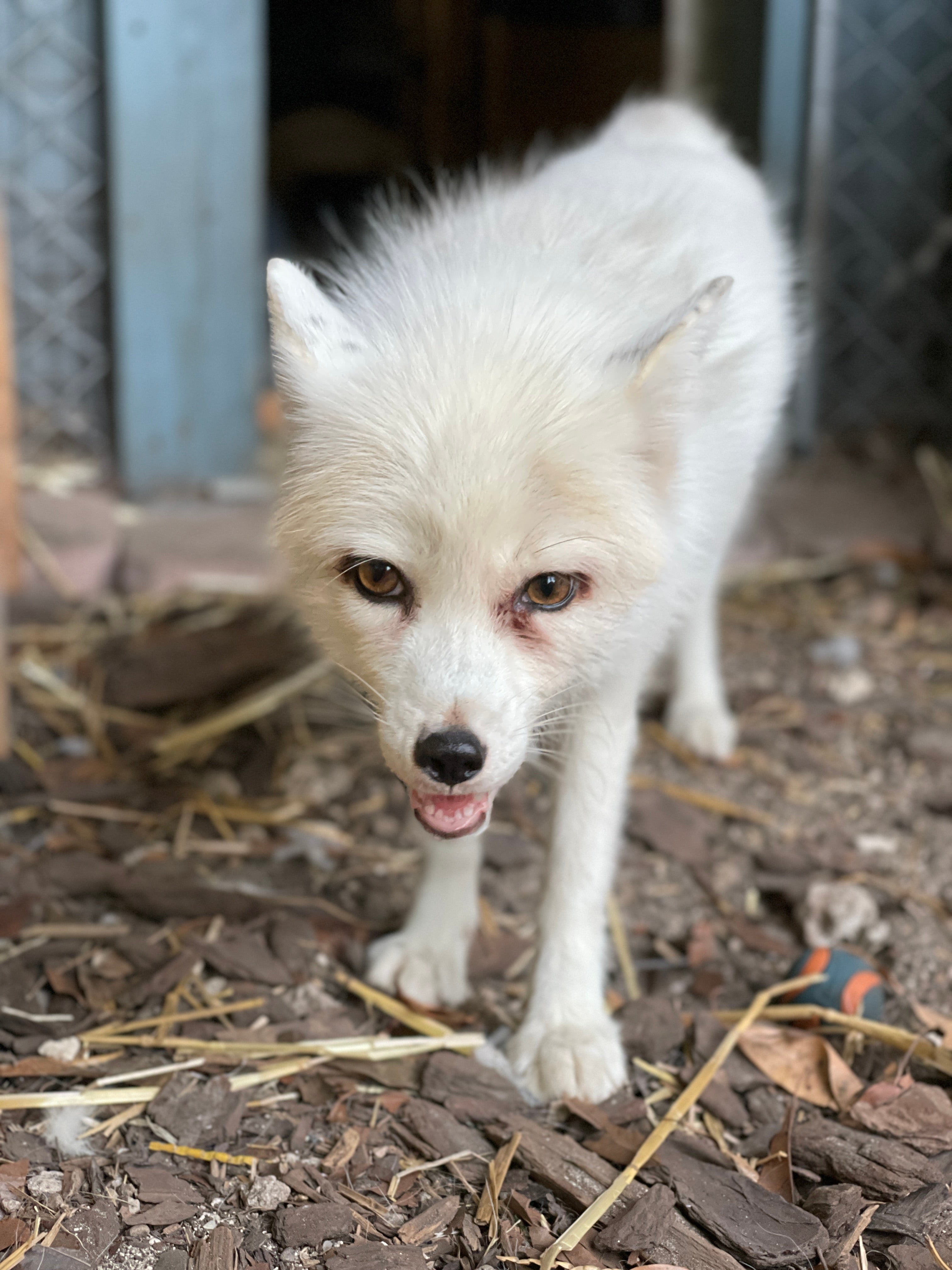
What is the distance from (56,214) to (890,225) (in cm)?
414

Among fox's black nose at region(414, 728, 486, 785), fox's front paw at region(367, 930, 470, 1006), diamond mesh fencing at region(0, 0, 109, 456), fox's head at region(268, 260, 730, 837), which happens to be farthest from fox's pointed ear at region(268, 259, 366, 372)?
diamond mesh fencing at region(0, 0, 109, 456)

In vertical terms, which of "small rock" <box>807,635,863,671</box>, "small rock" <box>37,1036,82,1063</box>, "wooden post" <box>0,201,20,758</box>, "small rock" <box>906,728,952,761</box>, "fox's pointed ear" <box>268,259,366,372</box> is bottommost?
"small rock" <box>807,635,863,671</box>

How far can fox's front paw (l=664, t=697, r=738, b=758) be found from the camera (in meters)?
3.88

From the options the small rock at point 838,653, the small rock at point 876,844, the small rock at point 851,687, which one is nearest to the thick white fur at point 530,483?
the small rock at point 876,844

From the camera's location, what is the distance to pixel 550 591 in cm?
218

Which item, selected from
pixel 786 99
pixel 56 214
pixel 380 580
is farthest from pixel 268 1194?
pixel 786 99

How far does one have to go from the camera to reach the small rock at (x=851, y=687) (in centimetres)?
426

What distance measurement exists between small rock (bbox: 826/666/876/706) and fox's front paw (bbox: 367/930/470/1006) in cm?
198

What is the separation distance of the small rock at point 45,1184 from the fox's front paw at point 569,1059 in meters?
0.94

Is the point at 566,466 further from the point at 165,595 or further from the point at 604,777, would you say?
the point at 165,595

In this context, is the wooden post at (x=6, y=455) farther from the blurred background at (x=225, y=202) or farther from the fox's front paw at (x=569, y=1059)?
the fox's front paw at (x=569, y=1059)

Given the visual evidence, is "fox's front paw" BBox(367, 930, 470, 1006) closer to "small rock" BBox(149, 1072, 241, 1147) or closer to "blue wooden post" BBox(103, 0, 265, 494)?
"small rock" BBox(149, 1072, 241, 1147)

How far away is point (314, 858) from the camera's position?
336cm

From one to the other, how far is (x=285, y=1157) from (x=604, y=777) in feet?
3.34
